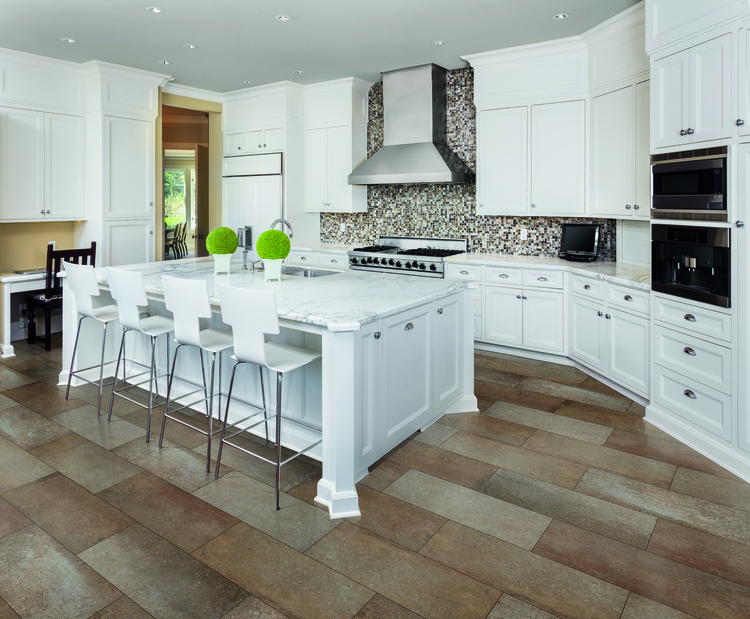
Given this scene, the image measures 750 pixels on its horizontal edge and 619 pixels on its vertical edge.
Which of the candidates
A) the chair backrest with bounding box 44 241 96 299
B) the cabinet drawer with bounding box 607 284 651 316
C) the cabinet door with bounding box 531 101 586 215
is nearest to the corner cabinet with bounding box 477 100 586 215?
the cabinet door with bounding box 531 101 586 215

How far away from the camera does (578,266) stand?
4570 millimetres

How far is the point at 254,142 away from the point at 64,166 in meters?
2.09

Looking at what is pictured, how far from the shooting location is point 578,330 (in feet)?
14.7

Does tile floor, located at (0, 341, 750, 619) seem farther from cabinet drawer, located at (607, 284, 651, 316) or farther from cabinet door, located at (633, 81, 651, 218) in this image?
cabinet door, located at (633, 81, 651, 218)

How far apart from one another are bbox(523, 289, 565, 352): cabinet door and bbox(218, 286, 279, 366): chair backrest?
9.54 ft

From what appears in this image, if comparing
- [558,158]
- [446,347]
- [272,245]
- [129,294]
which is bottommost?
[446,347]

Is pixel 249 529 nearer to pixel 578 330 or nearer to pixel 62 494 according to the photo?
pixel 62 494

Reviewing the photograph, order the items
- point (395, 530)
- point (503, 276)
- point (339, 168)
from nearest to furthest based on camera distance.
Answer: point (395, 530), point (503, 276), point (339, 168)

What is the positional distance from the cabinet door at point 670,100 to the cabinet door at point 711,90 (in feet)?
0.16

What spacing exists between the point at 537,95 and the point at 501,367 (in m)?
2.45

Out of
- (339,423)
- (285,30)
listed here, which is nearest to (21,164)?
(285,30)

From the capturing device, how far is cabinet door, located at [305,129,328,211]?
641cm

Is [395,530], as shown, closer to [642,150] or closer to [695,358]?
[695,358]

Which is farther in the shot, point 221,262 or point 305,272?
point 305,272
